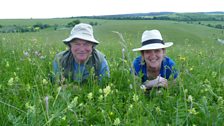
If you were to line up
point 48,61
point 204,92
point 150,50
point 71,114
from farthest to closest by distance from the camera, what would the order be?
point 48,61
point 150,50
point 204,92
point 71,114

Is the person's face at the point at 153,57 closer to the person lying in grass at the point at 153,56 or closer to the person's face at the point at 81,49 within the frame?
the person lying in grass at the point at 153,56

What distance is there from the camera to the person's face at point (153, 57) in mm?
4787

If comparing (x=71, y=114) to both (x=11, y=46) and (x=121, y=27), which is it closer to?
(x=11, y=46)

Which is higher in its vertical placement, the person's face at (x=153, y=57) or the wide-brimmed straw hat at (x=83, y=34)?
the wide-brimmed straw hat at (x=83, y=34)

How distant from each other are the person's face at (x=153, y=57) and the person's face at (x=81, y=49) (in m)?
0.74

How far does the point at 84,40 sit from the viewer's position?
200 inches

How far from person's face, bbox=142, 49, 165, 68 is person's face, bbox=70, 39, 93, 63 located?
0.74m

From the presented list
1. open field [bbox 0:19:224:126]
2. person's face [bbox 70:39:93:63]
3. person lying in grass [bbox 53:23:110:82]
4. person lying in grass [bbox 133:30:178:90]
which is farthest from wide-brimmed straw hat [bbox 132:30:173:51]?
person's face [bbox 70:39:93:63]

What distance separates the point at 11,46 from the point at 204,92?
13.2 ft

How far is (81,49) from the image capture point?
5023 millimetres

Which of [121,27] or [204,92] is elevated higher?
[204,92]

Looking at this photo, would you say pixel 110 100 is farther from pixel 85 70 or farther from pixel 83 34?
pixel 83 34

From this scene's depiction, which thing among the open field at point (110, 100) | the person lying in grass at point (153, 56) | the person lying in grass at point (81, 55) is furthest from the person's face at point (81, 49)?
the person lying in grass at point (153, 56)

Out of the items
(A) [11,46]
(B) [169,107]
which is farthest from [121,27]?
(B) [169,107]
